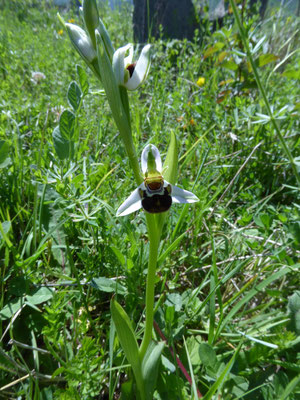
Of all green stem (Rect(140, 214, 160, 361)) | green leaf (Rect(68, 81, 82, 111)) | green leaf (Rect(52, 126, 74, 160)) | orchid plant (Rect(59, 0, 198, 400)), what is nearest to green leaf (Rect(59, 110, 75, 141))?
green leaf (Rect(52, 126, 74, 160))

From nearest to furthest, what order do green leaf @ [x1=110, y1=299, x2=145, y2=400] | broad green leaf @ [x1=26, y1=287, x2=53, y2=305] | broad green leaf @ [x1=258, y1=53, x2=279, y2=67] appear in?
green leaf @ [x1=110, y1=299, x2=145, y2=400] → broad green leaf @ [x1=26, y1=287, x2=53, y2=305] → broad green leaf @ [x1=258, y1=53, x2=279, y2=67]

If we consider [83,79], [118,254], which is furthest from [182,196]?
[83,79]

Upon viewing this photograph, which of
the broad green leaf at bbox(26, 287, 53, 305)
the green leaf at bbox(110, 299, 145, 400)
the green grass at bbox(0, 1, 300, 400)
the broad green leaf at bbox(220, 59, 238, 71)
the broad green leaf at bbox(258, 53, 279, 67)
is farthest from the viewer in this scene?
the broad green leaf at bbox(220, 59, 238, 71)

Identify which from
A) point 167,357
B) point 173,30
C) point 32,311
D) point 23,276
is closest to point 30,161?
point 23,276

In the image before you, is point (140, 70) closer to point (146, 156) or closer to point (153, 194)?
point (146, 156)

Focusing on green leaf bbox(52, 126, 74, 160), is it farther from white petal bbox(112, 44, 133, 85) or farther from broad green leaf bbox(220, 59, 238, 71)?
broad green leaf bbox(220, 59, 238, 71)

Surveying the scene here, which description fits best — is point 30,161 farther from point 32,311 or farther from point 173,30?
point 173,30

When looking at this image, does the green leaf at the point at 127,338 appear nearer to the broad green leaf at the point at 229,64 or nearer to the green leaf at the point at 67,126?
Answer: the green leaf at the point at 67,126
